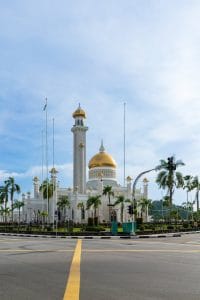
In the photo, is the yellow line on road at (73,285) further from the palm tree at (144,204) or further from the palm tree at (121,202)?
the palm tree at (144,204)

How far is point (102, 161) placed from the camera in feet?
347

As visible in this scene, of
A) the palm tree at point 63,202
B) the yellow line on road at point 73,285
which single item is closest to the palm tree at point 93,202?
the palm tree at point 63,202

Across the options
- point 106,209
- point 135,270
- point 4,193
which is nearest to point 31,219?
point 4,193

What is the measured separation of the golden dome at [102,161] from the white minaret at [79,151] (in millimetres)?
7648

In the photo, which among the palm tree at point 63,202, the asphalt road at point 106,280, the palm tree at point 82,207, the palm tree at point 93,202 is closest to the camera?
the asphalt road at point 106,280

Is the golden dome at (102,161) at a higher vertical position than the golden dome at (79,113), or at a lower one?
lower

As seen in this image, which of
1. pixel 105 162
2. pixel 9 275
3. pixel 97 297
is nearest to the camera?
pixel 97 297

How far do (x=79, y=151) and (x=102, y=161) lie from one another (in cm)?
914

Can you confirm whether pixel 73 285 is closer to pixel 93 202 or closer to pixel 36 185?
pixel 93 202

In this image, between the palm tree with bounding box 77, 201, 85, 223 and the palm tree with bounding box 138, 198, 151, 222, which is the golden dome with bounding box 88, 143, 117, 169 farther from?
the palm tree with bounding box 77, 201, 85, 223

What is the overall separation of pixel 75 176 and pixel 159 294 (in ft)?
294

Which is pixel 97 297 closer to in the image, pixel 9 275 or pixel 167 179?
pixel 9 275

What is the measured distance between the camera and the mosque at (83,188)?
298 feet

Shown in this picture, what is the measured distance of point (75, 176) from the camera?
98000 mm
